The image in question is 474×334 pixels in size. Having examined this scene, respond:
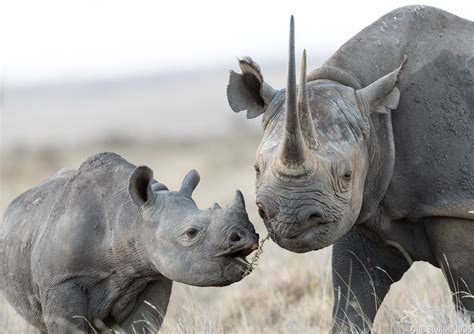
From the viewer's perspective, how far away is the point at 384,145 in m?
6.96

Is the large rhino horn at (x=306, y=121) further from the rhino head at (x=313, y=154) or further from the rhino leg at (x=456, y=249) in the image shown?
the rhino leg at (x=456, y=249)

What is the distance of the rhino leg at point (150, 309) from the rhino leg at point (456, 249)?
1663mm

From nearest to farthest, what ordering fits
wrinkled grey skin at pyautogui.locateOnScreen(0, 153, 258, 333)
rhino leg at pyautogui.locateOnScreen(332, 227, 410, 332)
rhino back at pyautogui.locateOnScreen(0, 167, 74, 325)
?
wrinkled grey skin at pyautogui.locateOnScreen(0, 153, 258, 333) → rhino back at pyautogui.locateOnScreen(0, 167, 74, 325) → rhino leg at pyautogui.locateOnScreen(332, 227, 410, 332)

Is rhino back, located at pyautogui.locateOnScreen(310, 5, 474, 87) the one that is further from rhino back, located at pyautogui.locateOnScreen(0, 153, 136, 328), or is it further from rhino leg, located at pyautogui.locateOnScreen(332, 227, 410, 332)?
rhino back, located at pyautogui.locateOnScreen(0, 153, 136, 328)

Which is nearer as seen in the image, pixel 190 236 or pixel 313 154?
pixel 313 154

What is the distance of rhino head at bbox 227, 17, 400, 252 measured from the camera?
245 inches

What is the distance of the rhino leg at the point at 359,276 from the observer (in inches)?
300

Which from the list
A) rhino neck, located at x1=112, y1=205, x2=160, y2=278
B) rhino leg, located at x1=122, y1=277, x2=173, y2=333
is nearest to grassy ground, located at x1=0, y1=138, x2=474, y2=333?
rhino leg, located at x1=122, y1=277, x2=173, y2=333

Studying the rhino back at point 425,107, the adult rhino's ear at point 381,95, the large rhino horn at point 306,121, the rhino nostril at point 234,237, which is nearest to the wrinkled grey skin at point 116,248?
the rhino nostril at point 234,237

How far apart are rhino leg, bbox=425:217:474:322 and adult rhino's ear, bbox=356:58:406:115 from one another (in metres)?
0.75

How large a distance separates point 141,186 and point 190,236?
50 cm

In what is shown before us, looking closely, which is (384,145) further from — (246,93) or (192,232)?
(192,232)

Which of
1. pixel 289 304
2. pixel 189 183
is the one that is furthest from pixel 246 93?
pixel 289 304

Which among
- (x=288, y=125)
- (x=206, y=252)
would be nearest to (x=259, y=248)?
(x=206, y=252)
